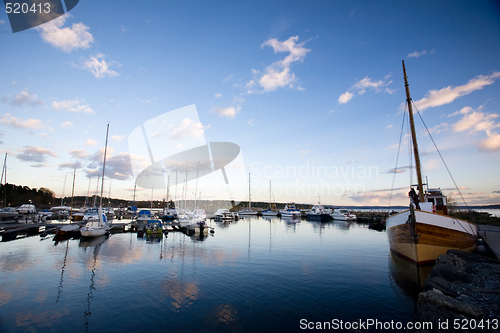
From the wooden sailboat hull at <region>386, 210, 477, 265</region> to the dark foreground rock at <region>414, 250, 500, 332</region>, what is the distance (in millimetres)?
1862

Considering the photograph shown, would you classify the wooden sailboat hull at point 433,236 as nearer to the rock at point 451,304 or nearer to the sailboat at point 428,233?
the sailboat at point 428,233

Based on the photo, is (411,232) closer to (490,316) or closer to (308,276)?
(308,276)

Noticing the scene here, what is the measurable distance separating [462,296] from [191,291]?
1367cm

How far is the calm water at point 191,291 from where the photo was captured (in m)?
9.68

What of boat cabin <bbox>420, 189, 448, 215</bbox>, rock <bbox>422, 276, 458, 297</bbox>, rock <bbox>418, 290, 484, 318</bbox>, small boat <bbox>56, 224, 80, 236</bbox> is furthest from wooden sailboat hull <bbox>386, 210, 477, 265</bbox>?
small boat <bbox>56, 224, 80, 236</bbox>

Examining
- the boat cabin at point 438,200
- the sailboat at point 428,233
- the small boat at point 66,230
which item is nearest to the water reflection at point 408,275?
the sailboat at point 428,233

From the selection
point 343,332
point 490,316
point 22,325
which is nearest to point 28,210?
point 22,325

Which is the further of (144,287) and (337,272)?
(337,272)

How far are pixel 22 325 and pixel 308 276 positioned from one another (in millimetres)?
15551

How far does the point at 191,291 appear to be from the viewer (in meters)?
13.0

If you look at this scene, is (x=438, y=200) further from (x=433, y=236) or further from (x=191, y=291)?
(x=191, y=291)

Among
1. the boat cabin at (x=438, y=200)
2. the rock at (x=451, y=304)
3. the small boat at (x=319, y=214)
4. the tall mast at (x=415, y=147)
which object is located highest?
the tall mast at (x=415, y=147)

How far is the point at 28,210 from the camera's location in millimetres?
65188

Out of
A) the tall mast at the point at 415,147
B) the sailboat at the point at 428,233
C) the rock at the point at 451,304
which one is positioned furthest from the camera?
the tall mast at the point at 415,147
